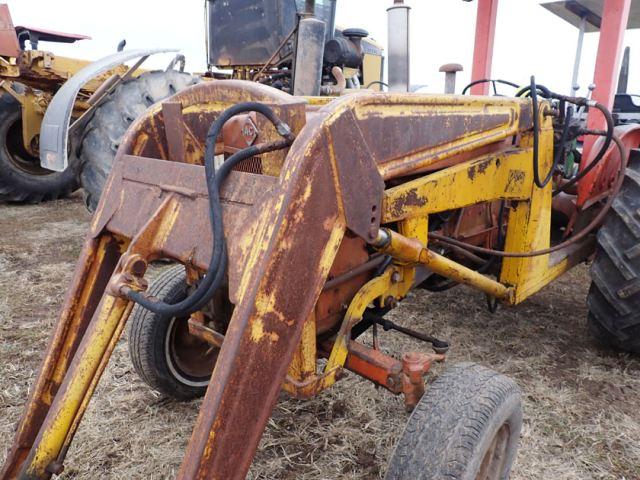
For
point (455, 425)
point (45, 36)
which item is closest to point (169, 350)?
point (455, 425)

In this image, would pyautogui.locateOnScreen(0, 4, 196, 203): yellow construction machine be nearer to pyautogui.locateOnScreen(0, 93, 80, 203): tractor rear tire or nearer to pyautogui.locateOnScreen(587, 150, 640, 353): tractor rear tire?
pyautogui.locateOnScreen(0, 93, 80, 203): tractor rear tire

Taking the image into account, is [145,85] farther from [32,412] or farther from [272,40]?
[32,412]

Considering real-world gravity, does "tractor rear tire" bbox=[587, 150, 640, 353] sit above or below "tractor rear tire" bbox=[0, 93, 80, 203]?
above

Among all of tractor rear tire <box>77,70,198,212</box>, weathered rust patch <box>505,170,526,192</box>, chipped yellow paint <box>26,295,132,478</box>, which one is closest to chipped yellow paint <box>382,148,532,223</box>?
weathered rust patch <box>505,170,526,192</box>

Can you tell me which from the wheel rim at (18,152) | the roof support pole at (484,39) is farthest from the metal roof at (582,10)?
the wheel rim at (18,152)

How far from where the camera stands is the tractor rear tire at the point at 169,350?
2.39 meters

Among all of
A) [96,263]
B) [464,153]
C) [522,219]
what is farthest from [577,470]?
[96,263]

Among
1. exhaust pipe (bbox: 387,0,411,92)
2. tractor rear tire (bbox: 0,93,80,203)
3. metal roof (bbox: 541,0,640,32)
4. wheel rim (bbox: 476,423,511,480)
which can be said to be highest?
metal roof (bbox: 541,0,640,32)

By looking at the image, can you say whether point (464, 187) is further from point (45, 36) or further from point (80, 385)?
point (45, 36)

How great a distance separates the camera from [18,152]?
707 cm

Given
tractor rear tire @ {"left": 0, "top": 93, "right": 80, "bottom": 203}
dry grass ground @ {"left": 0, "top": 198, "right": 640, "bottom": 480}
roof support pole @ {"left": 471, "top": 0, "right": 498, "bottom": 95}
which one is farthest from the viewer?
tractor rear tire @ {"left": 0, "top": 93, "right": 80, "bottom": 203}

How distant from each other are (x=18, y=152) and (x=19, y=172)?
363 mm

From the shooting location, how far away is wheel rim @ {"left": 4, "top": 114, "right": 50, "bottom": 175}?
6.91 m

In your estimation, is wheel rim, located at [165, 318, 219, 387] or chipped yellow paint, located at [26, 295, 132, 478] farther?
wheel rim, located at [165, 318, 219, 387]
